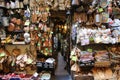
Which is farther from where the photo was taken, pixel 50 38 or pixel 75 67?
pixel 50 38

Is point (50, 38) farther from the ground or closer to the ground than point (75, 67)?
farther from the ground

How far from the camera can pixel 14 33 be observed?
6.71 meters

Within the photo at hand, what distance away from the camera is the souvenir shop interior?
583 cm

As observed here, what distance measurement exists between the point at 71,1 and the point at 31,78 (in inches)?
91.3

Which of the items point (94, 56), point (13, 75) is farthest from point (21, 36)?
point (94, 56)

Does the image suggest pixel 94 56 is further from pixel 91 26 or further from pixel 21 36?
pixel 21 36

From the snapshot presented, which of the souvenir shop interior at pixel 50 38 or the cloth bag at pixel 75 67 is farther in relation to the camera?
the cloth bag at pixel 75 67

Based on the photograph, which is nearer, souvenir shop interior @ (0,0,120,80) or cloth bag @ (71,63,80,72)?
souvenir shop interior @ (0,0,120,80)

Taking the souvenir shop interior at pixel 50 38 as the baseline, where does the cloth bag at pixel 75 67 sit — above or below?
below

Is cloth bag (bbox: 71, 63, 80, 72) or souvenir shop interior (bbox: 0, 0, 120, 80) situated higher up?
souvenir shop interior (bbox: 0, 0, 120, 80)

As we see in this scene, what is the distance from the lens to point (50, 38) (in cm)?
667

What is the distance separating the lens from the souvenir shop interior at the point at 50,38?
583cm

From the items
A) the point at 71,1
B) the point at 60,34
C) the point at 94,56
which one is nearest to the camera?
the point at 94,56

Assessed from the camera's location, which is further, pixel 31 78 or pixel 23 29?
pixel 23 29
